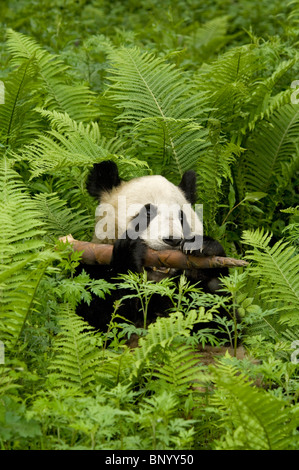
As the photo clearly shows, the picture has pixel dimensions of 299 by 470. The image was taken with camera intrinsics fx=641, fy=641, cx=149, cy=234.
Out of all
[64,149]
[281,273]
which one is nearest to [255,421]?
[281,273]

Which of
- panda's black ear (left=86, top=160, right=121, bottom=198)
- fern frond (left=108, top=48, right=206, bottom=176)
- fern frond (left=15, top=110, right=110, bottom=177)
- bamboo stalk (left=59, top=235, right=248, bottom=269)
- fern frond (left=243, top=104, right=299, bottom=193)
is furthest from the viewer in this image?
fern frond (left=243, top=104, right=299, bottom=193)

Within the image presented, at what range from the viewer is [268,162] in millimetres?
7266

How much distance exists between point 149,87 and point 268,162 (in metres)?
1.59

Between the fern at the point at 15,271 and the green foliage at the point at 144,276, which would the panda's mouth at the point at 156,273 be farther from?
the fern at the point at 15,271

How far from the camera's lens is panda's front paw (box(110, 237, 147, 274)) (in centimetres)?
505

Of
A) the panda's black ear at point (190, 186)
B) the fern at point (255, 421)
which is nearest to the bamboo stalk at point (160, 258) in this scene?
the panda's black ear at point (190, 186)

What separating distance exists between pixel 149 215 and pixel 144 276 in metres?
1.04

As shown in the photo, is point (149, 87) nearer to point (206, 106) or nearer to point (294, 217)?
point (206, 106)

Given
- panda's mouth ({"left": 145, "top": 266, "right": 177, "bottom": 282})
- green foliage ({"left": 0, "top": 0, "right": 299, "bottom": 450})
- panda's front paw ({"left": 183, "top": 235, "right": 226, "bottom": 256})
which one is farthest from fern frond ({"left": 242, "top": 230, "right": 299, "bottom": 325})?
panda's mouth ({"left": 145, "top": 266, "right": 177, "bottom": 282})

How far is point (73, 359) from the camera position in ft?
13.8

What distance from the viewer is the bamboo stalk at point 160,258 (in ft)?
16.4

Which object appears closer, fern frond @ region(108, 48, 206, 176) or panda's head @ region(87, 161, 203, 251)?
panda's head @ region(87, 161, 203, 251)

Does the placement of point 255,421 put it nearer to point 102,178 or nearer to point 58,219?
point 102,178

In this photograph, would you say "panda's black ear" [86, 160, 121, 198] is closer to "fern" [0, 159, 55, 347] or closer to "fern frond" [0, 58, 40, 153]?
"fern" [0, 159, 55, 347]
